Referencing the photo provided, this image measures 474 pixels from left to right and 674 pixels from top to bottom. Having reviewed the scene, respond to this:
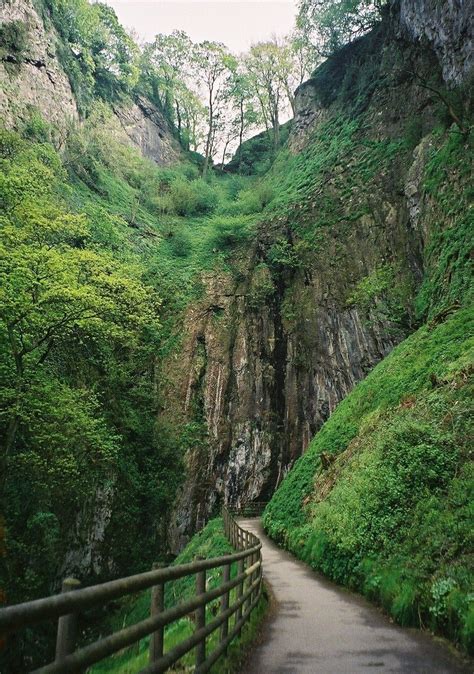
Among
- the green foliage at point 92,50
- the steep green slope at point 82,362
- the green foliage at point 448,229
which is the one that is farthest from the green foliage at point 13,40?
the green foliage at point 448,229

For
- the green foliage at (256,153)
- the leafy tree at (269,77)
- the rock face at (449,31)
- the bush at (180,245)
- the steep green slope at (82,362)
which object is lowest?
the steep green slope at (82,362)

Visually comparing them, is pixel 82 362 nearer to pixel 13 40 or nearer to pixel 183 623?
pixel 183 623

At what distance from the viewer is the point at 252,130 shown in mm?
58406

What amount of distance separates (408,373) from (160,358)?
17.1 metres

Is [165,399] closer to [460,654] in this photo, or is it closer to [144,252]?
[144,252]

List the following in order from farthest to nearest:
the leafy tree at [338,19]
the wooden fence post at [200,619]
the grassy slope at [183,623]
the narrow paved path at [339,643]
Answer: the leafy tree at [338,19] < the narrow paved path at [339,643] < the grassy slope at [183,623] < the wooden fence post at [200,619]

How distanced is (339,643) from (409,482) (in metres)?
4.04

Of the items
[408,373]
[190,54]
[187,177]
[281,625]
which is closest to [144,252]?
[187,177]

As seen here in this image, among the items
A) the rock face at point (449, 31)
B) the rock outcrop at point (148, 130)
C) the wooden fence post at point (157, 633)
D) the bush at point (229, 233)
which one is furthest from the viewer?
the rock outcrop at point (148, 130)

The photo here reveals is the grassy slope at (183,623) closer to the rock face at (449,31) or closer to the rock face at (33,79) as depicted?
the rock face at (33,79)

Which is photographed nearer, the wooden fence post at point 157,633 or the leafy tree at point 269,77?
the wooden fence post at point 157,633

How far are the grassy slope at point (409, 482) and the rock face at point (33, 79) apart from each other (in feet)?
83.6

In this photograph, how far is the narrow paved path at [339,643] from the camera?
450cm

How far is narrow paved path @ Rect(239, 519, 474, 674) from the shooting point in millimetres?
4504
